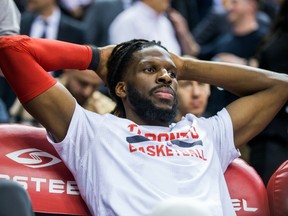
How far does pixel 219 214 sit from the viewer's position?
4.08 meters

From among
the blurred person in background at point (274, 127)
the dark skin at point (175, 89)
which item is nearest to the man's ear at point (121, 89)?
the dark skin at point (175, 89)

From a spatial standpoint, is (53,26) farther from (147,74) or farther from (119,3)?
(147,74)

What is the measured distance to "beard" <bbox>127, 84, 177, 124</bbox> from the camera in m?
4.32

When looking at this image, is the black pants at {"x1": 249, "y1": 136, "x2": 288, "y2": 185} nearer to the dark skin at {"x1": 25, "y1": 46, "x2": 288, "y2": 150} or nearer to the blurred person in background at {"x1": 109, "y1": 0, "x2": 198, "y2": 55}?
the dark skin at {"x1": 25, "y1": 46, "x2": 288, "y2": 150}

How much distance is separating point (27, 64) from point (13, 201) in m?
0.90

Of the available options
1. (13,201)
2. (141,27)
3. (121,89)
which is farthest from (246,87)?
(141,27)

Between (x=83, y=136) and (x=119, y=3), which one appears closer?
(x=83, y=136)

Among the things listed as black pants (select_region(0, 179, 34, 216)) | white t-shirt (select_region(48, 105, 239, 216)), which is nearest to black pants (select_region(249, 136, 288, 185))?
white t-shirt (select_region(48, 105, 239, 216))

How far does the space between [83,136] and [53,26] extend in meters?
3.32

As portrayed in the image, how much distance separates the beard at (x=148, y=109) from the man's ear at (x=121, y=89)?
0.06 meters

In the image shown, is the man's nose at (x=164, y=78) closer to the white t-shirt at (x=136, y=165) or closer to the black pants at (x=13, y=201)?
the white t-shirt at (x=136, y=165)

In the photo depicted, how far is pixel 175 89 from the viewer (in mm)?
4398

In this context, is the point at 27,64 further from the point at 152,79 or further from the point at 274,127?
the point at 274,127

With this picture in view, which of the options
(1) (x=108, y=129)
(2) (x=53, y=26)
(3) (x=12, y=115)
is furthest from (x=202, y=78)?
(2) (x=53, y=26)
